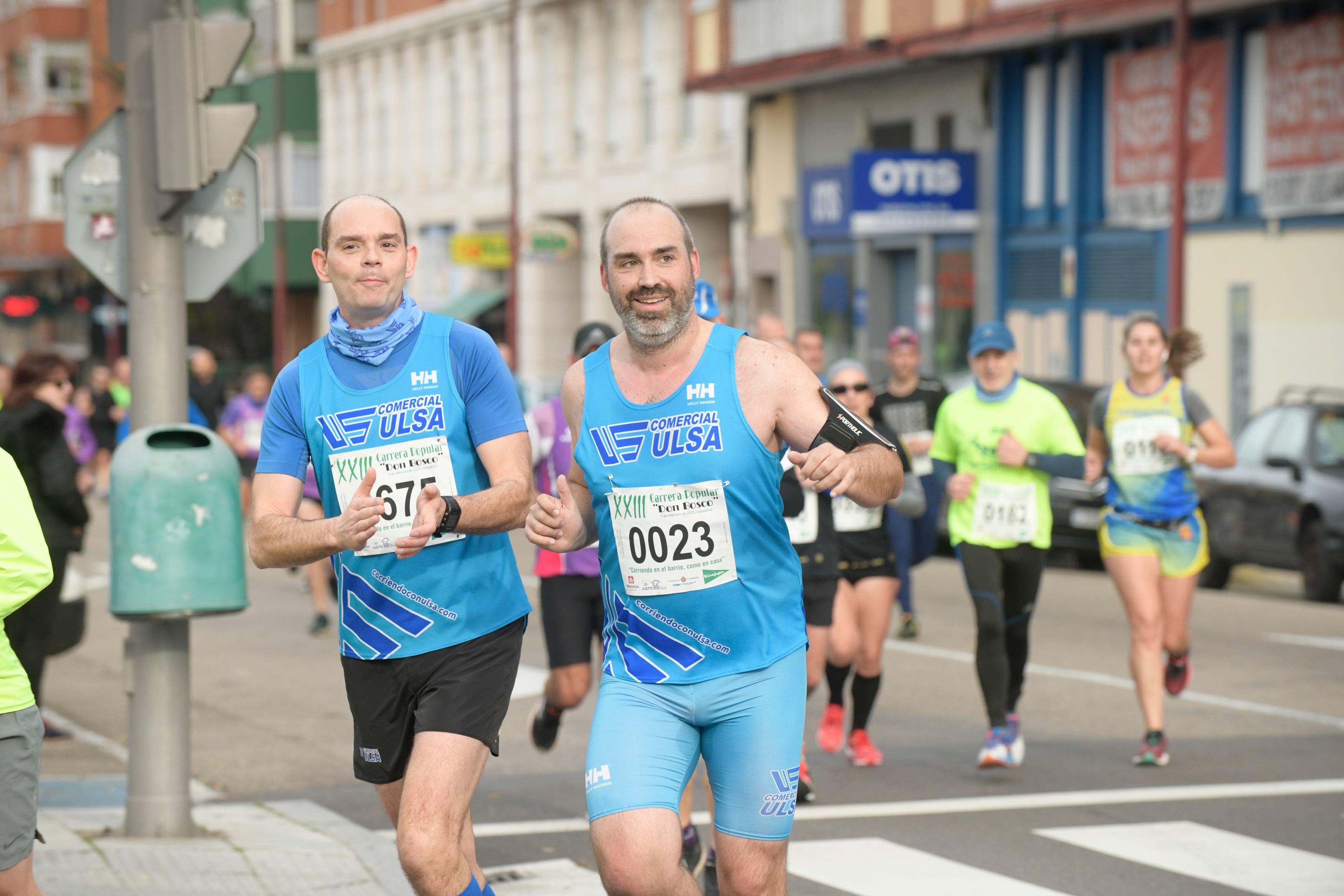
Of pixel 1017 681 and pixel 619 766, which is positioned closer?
pixel 619 766

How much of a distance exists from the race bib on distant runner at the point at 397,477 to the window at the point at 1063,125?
75.9ft

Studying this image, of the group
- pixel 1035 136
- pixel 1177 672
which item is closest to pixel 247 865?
pixel 1177 672

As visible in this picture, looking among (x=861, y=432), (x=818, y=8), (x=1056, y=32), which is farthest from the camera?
(x=818, y=8)

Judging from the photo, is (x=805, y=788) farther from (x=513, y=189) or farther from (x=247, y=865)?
(x=513, y=189)

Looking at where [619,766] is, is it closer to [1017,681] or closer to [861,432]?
[861,432]

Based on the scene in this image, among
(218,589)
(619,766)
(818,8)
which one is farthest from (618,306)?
(818,8)

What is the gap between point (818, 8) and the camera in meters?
31.3

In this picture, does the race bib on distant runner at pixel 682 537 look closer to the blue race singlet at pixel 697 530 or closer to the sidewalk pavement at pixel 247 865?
the blue race singlet at pixel 697 530

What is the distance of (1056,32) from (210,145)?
20.4 metres

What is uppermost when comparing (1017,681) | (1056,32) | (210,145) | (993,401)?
(1056,32)

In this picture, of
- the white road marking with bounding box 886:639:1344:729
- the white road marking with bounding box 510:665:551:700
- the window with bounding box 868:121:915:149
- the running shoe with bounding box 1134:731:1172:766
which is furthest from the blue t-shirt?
the window with bounding box 868:121:915:149

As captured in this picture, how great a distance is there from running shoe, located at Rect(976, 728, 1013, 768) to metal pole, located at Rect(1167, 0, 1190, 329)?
13.9 metres

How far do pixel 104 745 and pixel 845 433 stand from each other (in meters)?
6.95

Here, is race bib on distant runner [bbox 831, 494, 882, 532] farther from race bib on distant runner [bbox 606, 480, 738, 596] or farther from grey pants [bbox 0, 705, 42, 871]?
grey pants [bbox 0, 705, 42, 871]
